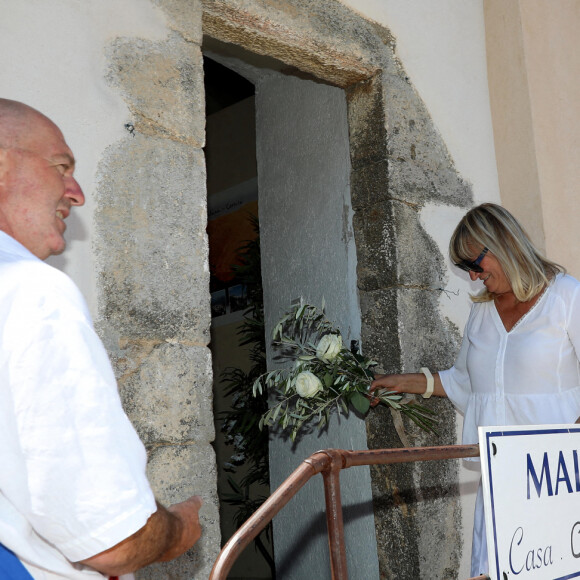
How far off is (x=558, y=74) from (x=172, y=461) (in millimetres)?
2981

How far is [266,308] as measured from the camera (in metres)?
3.82

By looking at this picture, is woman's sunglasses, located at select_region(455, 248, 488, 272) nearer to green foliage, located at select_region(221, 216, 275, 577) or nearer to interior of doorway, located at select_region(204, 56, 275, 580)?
green foliage, located at select_region(221, 216, 275, 577)

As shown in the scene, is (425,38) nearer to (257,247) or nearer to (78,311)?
(257,247)

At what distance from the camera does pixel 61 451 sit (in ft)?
3.19

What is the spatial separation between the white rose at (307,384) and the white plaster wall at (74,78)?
0.99 m

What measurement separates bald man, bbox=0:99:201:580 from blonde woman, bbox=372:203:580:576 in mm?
1868

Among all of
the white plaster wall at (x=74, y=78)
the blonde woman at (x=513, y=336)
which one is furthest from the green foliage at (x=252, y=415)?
the white plaster wall at (x=74, y=78)

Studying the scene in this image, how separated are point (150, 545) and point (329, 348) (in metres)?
1.95

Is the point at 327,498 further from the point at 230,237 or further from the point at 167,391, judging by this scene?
the point at 230,237

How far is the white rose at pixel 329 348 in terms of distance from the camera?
9.59 ft

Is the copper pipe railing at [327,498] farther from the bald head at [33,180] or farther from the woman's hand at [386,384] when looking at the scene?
the woman's hand at [386,384]

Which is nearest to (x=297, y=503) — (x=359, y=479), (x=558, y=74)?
(x=359, y=479)

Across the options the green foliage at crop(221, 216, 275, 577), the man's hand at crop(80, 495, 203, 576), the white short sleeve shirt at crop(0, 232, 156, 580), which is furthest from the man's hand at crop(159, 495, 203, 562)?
the green foliage at crop(221, 216, 275, 577)

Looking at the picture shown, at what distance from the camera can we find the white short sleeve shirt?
970mm
